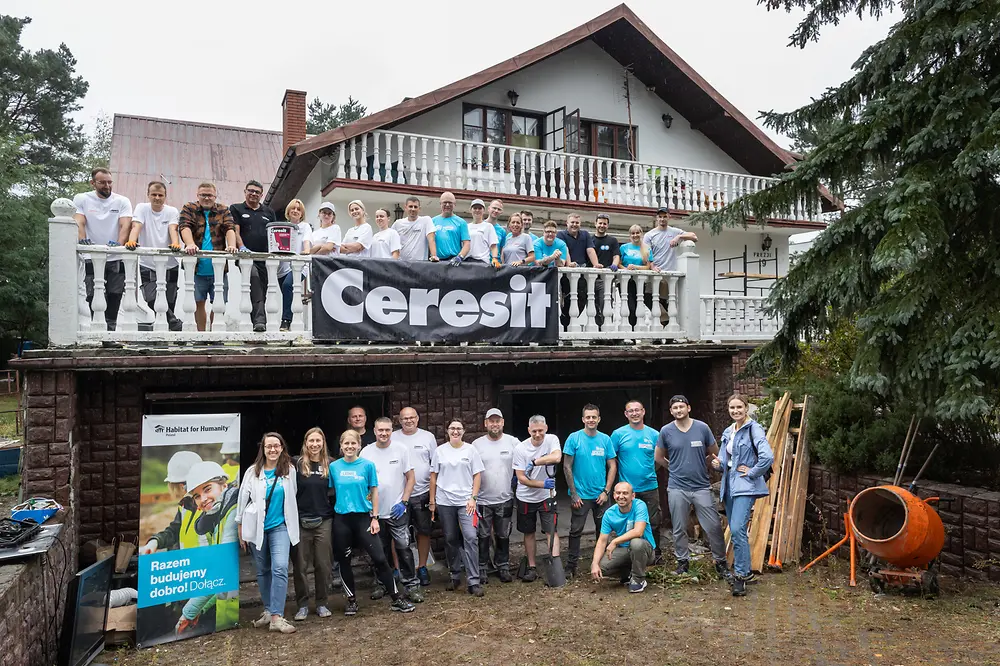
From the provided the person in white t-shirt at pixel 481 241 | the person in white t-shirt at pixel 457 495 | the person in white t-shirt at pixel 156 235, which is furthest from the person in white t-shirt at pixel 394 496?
the person in white t-shirt at pixel 481 241

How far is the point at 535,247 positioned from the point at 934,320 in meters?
4.45

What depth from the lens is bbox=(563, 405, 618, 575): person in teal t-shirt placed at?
7.74m

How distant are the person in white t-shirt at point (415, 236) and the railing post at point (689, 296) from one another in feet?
11.4

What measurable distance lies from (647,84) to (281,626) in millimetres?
14829

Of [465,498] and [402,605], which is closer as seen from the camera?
[402,605]

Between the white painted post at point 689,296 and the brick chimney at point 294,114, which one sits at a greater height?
the brick chimney at point 294,114

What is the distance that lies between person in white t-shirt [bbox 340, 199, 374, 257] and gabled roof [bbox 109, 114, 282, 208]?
1685 centimetres

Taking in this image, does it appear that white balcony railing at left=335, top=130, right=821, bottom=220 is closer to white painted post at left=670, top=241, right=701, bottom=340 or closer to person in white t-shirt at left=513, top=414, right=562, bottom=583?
white painted post at left=670, top=241, right=701, bottom=340

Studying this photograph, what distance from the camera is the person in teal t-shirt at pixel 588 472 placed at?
7.74 m

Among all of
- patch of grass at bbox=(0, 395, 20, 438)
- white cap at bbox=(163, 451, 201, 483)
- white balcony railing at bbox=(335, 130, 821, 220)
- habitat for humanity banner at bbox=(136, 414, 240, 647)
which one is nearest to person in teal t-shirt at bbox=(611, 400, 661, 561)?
habitat for humanity banner at bbox=(136, 414, 240, 647)

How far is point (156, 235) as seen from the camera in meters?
7.50

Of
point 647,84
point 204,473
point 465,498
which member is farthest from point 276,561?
point 647,84

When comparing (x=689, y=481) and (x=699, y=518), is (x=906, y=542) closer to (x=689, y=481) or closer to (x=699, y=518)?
(x=699, y=518)

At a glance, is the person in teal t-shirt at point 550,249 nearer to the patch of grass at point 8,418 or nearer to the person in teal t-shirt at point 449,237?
the person in teal t-shirt at point 449,237
